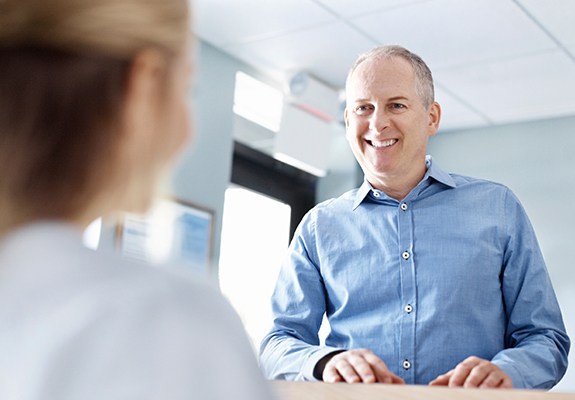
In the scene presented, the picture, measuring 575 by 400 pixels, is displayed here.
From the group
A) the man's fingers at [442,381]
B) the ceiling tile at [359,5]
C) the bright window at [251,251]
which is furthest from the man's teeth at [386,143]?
the bright window at [251,251]

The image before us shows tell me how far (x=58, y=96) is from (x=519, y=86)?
3954 millimetres

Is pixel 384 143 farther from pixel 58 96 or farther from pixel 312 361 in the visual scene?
pixel 58 96

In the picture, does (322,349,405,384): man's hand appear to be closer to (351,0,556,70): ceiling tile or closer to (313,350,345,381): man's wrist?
(313,350,345,381): man's wrist

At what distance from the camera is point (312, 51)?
156 inches

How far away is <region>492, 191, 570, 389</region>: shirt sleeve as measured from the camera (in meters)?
1.42

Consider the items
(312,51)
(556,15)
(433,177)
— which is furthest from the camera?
(312,51)

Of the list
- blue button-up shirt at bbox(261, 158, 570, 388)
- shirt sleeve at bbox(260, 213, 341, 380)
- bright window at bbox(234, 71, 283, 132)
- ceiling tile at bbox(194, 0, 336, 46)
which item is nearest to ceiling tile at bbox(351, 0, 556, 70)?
ceiling tile at bbox(194, 0, 336, 46)

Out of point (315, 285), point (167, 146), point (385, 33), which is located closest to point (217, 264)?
point (385, 33)

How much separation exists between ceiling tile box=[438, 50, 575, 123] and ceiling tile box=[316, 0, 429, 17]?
0.71 metres

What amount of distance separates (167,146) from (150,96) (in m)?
0.04

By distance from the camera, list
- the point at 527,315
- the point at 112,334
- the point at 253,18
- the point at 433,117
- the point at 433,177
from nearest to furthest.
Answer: the point at 112,334, the point at 527,315, the point at 433,177, the point at 433,117, the point at 253,18

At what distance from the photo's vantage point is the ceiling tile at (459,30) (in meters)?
3.45

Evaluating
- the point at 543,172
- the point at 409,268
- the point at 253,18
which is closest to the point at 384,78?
the point at 409,268

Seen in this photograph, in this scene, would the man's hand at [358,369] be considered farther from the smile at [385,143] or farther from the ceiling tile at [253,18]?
the ceiling tile at [253,18]
